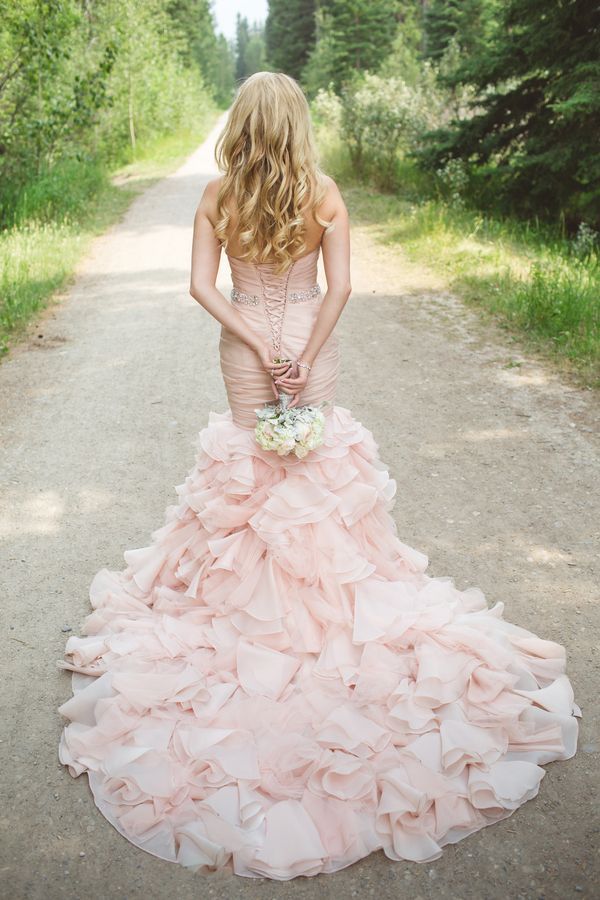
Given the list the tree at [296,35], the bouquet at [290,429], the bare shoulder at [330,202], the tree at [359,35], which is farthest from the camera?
the tree at [296,35]

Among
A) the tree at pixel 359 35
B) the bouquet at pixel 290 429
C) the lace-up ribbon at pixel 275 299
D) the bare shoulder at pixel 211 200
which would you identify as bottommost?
the bouquet at pixel 290 429

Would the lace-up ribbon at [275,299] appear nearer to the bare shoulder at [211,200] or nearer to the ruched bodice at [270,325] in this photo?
the ruched bodice at [270,325]

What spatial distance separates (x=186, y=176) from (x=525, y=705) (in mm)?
20540

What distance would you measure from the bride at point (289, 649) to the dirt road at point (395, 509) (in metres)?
0.11

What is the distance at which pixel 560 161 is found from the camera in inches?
388

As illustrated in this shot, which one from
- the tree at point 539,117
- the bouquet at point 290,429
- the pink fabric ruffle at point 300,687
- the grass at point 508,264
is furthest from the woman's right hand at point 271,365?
the tree at point 539,117

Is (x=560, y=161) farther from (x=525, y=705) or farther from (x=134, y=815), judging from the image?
(x=134, y=815)

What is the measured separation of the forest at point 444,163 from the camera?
28.9 ft

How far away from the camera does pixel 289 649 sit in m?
3.32

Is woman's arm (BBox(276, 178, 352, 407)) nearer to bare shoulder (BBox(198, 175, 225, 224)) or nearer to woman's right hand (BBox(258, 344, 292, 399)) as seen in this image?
woman's right hand (BBox(258, 344, 292, 399))

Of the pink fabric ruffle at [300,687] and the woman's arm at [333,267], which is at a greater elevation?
the woman's arm at [333,267]

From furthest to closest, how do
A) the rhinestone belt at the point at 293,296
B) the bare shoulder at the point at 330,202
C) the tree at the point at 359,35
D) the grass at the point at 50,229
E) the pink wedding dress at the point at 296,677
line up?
the tree at the point at 359,35, the grass at the point at 50,229, the rhinestone belt at the point at 293,296, the bare shoulder at the point at 330,202, the pink wedding dress at the point at 296,677

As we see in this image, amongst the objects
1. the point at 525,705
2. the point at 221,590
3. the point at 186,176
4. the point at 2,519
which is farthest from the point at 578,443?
the point at 186,176

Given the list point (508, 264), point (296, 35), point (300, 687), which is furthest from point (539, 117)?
point (296, 35)
